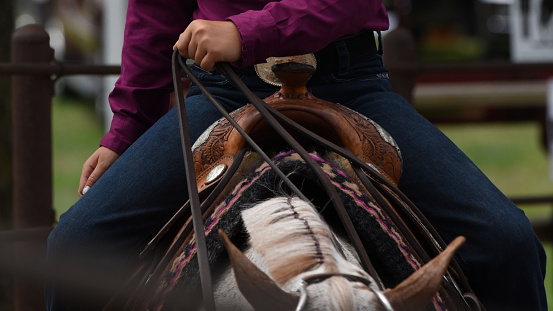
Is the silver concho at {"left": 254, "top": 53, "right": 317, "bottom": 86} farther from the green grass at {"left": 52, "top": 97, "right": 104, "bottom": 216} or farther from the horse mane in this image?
the green grass at {"left": 52, "top": 97, "right": 104, "bottom": 216}

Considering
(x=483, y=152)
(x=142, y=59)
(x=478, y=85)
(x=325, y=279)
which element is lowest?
(x=483, y=152)

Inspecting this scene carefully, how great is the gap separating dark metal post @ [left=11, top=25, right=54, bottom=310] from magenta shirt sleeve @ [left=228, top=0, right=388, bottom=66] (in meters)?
1.57

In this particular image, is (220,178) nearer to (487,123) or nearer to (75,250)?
(75,250)

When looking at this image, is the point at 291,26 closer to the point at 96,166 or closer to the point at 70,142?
the point at 96,166

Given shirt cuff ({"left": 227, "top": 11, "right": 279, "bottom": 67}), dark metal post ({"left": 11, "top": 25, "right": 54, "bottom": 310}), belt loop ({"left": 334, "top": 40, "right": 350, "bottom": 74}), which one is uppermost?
shirt cuff ({"left": 227, "top": 11, "right": 279, "bottom": 67})

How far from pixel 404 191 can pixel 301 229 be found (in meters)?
0.59

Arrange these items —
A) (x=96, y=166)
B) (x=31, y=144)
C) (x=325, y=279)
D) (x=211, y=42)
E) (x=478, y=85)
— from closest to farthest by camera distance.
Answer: (x=325, y=279), (x=211, y=42), (x=96, y=166), (x=31, y=144), (x=478, y=85)

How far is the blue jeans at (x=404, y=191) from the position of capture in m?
1.53

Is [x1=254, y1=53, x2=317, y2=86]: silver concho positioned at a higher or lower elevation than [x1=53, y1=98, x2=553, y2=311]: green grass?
higher

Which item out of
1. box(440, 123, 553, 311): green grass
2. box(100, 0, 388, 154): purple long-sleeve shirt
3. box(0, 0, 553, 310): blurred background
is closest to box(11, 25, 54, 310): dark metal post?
box(100, 0, 388, 154): purple long-sleeve shirt

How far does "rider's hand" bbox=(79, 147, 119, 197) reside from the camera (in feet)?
6.03

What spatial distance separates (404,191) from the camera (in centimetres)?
159

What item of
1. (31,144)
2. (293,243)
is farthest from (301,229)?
(31,144)

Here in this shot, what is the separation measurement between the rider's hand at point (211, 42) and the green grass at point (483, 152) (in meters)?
3.96
